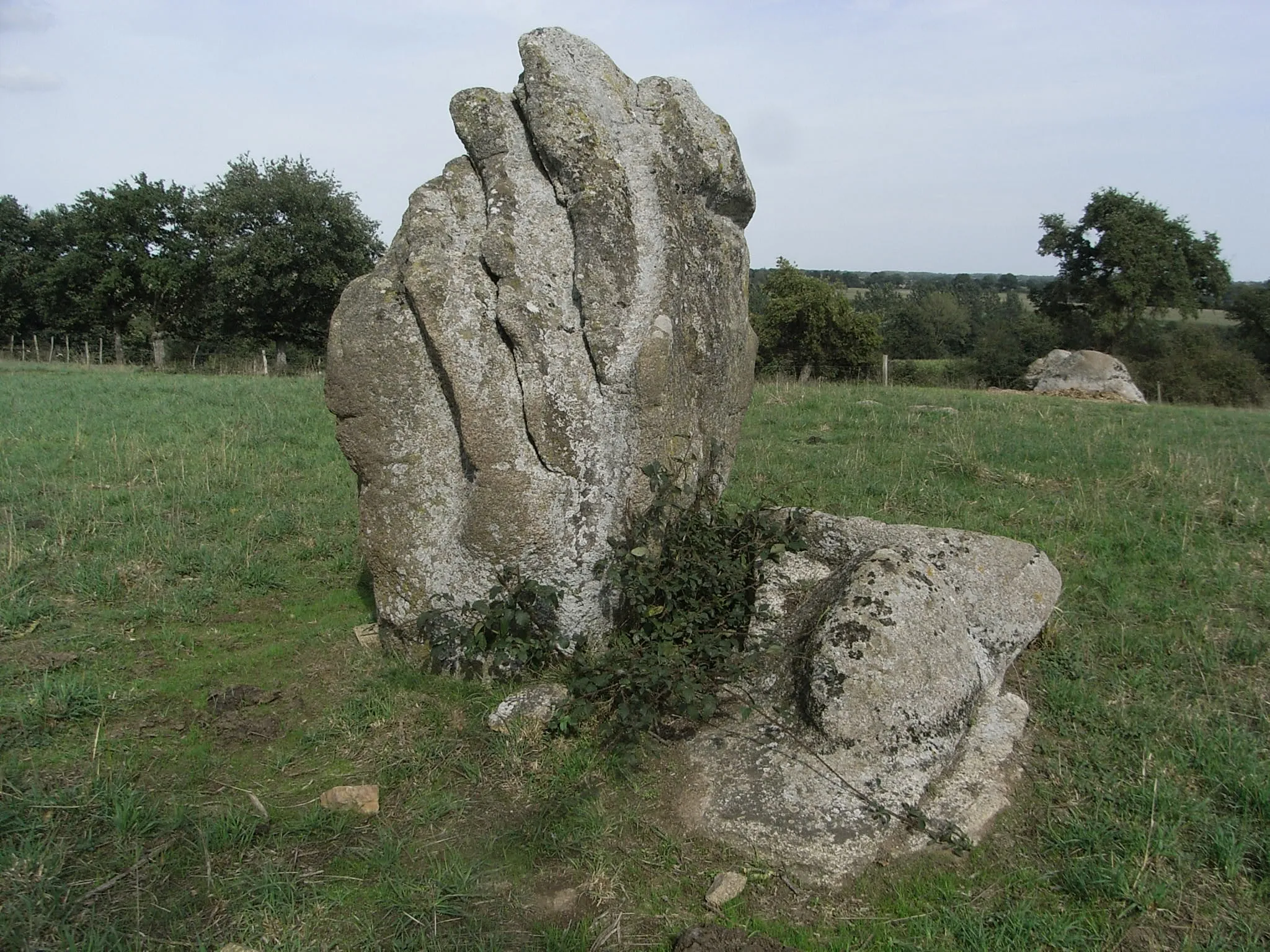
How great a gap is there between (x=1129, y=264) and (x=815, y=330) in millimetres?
13142

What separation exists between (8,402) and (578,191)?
12769 mm

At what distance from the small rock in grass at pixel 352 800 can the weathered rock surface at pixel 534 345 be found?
4.16 feet

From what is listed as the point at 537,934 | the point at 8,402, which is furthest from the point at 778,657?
the point at 8,402

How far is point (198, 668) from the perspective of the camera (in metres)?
5.04

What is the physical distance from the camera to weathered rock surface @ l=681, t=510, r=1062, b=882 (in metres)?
3.61

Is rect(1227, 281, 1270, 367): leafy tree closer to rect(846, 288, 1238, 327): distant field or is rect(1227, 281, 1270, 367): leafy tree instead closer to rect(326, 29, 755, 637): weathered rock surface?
rect(846, 288, 1238, 327): distant field

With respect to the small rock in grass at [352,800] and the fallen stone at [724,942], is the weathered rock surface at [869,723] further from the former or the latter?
the small rock in grass at [352,800]

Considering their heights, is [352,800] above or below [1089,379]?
below

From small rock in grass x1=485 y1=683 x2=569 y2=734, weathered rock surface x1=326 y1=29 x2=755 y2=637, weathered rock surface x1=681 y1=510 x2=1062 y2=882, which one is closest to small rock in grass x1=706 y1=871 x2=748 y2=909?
weathered rock surface x1=681 y1=510 x2=1062 y2=882

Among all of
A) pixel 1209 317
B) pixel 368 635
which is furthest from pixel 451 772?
pixel 1209 317

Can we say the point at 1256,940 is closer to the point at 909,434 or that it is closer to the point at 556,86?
the point at 556,86

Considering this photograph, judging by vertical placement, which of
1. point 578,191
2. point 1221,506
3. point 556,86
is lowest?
point 1221,506

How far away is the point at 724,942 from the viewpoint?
2980mm

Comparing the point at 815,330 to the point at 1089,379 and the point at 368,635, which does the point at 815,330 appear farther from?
the point at 368,635
